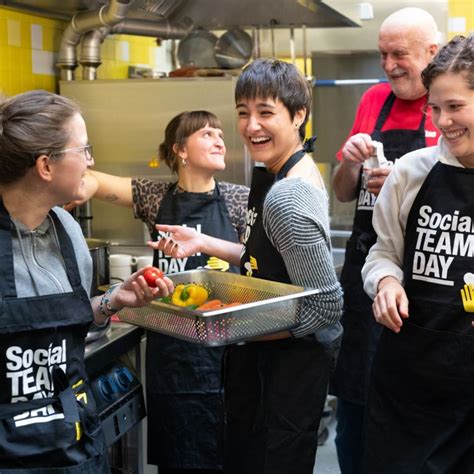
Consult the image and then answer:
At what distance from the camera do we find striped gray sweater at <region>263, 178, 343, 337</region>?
2090 millimetres

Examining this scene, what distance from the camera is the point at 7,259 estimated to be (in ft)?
6.01

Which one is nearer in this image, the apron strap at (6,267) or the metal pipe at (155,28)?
the apron strap at (6,267)

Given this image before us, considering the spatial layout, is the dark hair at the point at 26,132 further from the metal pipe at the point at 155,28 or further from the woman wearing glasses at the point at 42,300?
the metal pipe at the point at 155,28

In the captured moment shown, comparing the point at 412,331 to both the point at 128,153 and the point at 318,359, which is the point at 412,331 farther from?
the point at 128,153

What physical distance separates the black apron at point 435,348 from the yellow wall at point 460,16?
3.98 m

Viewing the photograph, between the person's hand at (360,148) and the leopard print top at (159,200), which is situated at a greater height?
the person's hand at (360,148)

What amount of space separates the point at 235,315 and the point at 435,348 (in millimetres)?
464

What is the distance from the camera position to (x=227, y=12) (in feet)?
13.9

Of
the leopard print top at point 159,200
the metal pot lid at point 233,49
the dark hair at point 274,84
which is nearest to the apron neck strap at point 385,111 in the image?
the leopard print top at point 159,200

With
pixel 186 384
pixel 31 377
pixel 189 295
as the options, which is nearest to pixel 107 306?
pixel 189 295

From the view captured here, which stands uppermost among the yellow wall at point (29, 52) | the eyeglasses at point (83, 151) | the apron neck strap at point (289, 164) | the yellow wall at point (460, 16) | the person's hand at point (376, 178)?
the yellow wall at point (460, 16)

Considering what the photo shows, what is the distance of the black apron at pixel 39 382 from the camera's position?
1.81 metres

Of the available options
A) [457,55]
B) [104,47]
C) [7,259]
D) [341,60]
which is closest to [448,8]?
[341,60]

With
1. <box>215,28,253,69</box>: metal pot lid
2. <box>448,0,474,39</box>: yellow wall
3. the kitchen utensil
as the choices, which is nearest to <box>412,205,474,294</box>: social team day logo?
the kitchen utensil
